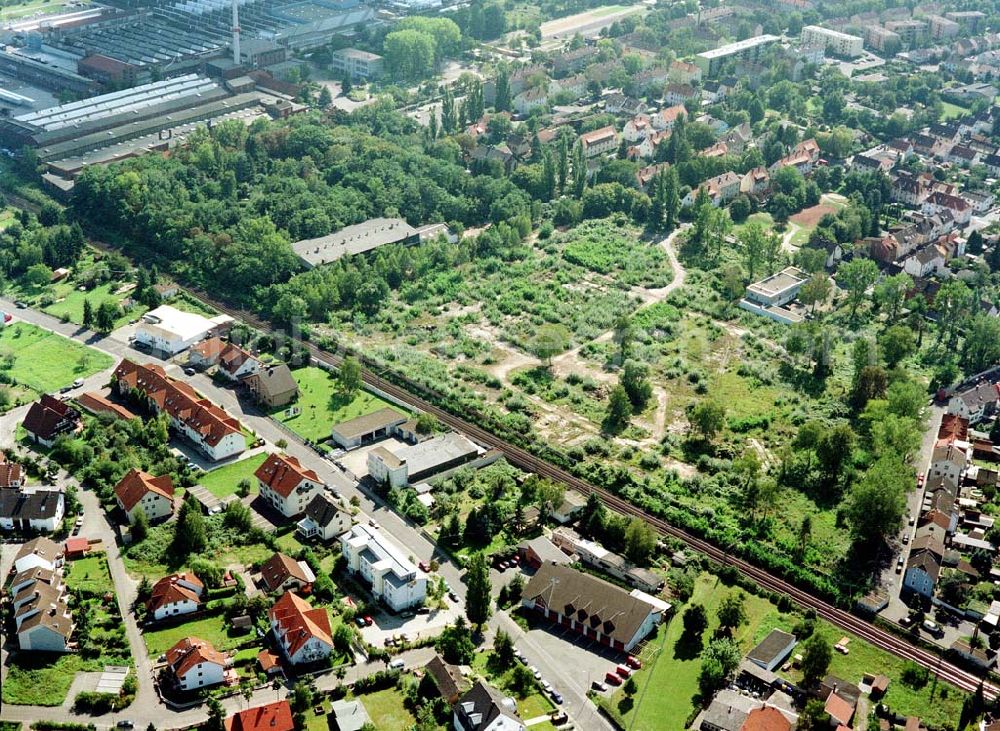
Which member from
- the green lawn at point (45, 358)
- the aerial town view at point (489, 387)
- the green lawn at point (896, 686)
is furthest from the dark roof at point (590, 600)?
the green lawn at point (45, 358)

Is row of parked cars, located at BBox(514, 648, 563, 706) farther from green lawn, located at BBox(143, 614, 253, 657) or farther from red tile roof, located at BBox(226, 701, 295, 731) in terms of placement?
green lawn, located at BBox(143, 614, 253, 657)

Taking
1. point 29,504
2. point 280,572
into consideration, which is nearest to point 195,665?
point 280,572

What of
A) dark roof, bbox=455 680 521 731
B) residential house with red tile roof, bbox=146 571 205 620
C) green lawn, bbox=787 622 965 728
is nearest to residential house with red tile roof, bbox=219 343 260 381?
residential house with red tile roof, bbox=146 571 205 620

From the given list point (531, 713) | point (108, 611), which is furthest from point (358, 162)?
point (531, 713)

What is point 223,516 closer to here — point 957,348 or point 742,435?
point 742,435

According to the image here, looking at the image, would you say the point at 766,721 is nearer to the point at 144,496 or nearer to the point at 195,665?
the point at 195,665
